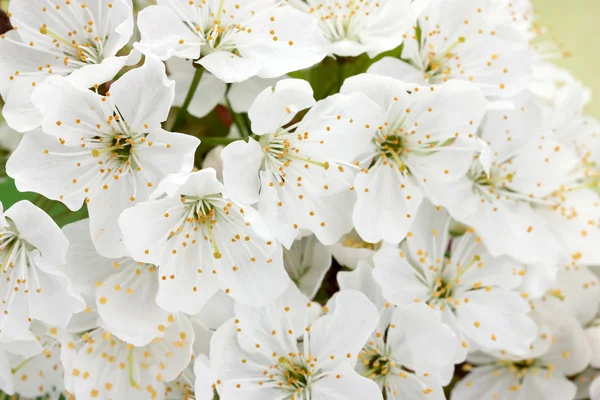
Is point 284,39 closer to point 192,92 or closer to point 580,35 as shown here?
point 192,92

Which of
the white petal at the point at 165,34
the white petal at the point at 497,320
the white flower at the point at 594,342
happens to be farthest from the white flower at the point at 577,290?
the white petal at the point at 165,34

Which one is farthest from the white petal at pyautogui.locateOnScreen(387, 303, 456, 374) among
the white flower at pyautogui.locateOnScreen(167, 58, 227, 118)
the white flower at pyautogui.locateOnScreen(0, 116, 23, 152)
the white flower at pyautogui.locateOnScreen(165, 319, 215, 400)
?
the white flower at pyautogui.locateOnScreen(0, 116, 23, 152)

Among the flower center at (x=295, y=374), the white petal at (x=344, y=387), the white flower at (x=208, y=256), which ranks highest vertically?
the white flower at (x=208, y=256)

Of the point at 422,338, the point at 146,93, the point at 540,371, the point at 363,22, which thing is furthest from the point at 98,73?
the point at 540,371

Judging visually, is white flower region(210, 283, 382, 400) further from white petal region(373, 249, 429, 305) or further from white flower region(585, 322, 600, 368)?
white flower region(585, 322, 600, 368)

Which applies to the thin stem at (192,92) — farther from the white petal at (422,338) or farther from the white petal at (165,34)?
the white petal at (422,338)

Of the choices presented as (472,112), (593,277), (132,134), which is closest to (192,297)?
(132,134)
